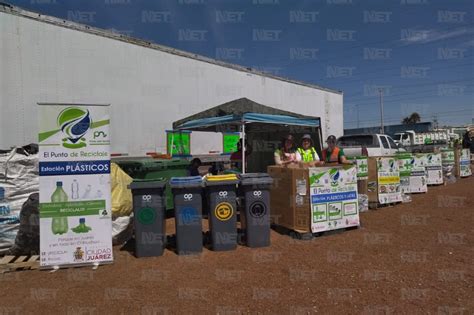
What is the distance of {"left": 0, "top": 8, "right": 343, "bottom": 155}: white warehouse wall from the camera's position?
305 inches

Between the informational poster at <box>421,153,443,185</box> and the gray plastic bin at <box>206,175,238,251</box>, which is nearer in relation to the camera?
the gray plastic bin at <box>206,175,238,251</box>

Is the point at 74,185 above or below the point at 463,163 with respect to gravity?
above

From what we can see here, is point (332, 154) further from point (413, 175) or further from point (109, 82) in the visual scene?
point (109, 82)

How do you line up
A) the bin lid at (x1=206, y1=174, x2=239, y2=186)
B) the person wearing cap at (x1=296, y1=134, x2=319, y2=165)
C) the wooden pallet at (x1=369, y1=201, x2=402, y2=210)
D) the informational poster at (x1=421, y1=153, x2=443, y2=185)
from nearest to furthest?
1. the bin lid at (x1=206, y1=174, x2=239, y2=186)
2. the person wearing cap at (x1=296, y1=134, x2=319, y2=165)
3. the wooden pallet at (x1=369, y1=201, x2=402, y2=210)
4. the informational poster at (x1=421, y1=153, x2=443, y2=185)

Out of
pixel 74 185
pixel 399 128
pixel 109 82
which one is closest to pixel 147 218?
pixel 74 185

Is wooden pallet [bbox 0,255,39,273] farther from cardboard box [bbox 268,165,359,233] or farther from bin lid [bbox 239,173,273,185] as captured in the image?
cardboard box [bbox 268,165,359,233]

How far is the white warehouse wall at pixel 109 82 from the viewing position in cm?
775

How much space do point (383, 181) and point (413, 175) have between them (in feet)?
7.63

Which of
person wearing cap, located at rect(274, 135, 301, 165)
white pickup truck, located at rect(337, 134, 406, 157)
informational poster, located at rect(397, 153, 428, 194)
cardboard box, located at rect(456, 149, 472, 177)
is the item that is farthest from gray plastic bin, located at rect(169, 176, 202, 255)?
cardboard box, located at rect(456, 149, 472, 177)

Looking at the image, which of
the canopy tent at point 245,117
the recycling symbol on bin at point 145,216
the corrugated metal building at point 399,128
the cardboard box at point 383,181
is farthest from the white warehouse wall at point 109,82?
the corrugated metal building at point 399,128

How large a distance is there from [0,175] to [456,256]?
6626mm

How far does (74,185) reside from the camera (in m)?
4.39

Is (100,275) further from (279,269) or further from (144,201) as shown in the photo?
(279,269)

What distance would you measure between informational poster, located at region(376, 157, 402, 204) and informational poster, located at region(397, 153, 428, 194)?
0.82 m
